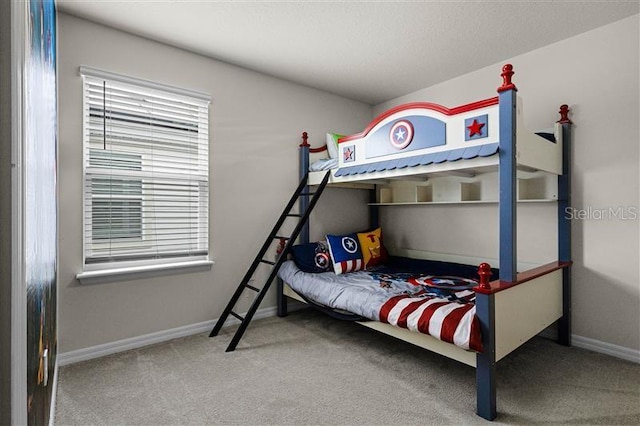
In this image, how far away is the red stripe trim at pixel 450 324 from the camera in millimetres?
1809

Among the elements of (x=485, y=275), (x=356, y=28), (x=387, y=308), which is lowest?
(x=387, y=308)

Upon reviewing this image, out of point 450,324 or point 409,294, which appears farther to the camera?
point 409,294

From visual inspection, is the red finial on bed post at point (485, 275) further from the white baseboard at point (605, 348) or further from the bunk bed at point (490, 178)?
the white baseboard at point (605, 348)

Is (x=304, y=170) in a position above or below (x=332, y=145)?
below

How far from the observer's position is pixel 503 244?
6.47 ft

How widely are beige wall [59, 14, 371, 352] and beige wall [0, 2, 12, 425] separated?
2.11 metres

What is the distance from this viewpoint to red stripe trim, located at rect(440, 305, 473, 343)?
181cm

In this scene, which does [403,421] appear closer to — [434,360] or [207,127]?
[434,360]

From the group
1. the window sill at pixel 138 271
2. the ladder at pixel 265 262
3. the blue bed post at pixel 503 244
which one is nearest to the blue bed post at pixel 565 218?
the blue bed post at pixel 503 244

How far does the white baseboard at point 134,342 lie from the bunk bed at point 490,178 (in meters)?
0.77

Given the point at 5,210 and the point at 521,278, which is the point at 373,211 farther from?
the point at 5,210

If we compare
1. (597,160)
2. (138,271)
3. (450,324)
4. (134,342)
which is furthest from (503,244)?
(134,342)

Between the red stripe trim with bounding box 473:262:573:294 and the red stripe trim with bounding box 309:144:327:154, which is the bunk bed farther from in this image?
the red stripe trim with bounding box 309:144:327:154

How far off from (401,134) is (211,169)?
1.66 meters
